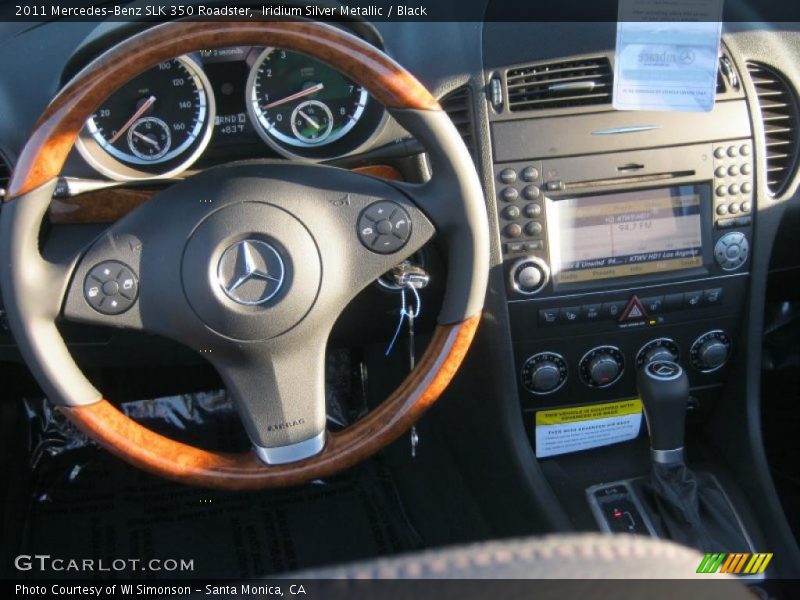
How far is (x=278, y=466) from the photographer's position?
162 cm

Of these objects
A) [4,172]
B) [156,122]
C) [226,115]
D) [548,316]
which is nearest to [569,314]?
[548,316]

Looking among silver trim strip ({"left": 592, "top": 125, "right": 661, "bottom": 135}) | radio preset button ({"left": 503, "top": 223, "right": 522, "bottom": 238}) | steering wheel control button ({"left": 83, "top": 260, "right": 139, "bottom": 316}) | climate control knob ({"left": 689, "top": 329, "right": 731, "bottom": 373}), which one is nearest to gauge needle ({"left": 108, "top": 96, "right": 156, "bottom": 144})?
steering wheel control button ({"left": 83, "top": 260, "right": 139, "bottom": 316})

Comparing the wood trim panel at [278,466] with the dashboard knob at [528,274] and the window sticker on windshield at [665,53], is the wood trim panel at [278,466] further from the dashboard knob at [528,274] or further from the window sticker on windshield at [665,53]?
the window sticker on windshield at [665,53]

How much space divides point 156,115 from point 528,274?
74 centimetres

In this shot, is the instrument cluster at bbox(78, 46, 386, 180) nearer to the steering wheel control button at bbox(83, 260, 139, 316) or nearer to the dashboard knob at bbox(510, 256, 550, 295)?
the steering wheel control button at bbox(83, 260, 139, 316)

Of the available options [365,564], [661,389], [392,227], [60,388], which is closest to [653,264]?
[661,389]

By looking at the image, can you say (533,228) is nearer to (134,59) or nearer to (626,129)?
(626,129)

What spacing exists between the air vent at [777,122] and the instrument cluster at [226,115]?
81 cm

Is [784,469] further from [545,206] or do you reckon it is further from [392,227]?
[392,227]

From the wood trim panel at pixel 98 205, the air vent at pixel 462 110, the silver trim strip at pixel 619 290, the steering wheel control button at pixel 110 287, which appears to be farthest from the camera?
the silver trim strip at pixel 619 290

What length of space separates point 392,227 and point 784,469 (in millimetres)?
1316

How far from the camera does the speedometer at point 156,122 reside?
1680mm

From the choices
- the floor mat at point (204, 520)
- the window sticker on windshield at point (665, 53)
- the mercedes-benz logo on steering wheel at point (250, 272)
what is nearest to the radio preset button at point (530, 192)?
the window sticker on windshield at point (665, 53)

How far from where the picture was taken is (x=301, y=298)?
156 centimetres
